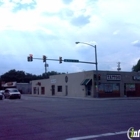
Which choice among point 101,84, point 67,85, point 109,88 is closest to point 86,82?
point 101,84

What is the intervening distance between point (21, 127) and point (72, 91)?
47.7m

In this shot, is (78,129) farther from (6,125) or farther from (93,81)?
(93,81)

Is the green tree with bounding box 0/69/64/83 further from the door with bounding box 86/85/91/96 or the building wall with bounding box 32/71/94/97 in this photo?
the door with bounding box 86/85/91/96

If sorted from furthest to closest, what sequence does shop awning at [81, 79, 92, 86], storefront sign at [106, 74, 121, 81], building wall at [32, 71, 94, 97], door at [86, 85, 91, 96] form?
1. building wall at [32, 71, 94, 97]
2. door at [86, 85, 91, 96]
3. storefront sign at [106, 74, 121, 81]
4. shop awning at [81, 79, 92, 86]

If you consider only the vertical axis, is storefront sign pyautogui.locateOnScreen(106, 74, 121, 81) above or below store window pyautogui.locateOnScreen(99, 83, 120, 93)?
above

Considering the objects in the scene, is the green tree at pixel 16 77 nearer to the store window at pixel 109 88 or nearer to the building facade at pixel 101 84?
the building facade at pixel 101 84

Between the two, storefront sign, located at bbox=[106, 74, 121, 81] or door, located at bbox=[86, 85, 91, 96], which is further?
door, located at bbox=[86, 85, 91, 96]

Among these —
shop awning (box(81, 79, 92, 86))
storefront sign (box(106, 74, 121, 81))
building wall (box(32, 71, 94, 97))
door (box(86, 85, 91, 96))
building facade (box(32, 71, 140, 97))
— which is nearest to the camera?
building facade (box(32, 71, 140, 97))

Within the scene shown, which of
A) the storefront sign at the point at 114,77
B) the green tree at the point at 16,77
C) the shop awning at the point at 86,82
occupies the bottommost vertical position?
the shop awning at the point at 86,82

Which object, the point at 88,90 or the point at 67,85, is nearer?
the point at 88,90

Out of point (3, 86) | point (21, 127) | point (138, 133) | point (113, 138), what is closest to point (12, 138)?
point (21, 127)

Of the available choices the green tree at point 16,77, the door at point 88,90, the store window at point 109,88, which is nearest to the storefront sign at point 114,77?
the store window at point 109,88

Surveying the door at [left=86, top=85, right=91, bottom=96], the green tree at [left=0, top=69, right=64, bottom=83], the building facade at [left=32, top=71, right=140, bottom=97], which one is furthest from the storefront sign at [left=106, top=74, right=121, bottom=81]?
the green tree at [left=0, top=69, right=64, bottom=83]

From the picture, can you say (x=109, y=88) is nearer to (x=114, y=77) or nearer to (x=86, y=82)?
(x=114, y=77)
